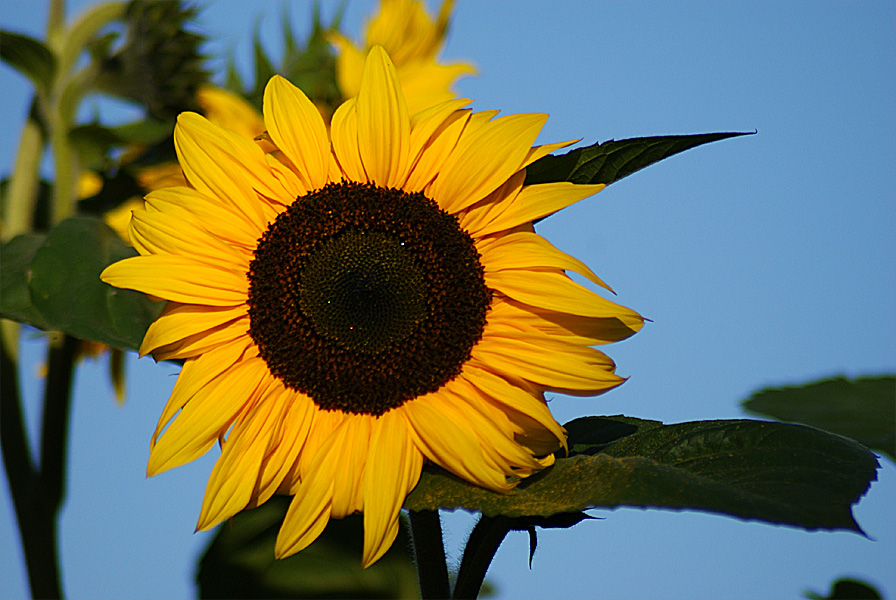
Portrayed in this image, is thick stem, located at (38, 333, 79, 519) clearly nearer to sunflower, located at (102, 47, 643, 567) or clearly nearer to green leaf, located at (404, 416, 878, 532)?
sunflower, located at (102, 47, 643, 567)

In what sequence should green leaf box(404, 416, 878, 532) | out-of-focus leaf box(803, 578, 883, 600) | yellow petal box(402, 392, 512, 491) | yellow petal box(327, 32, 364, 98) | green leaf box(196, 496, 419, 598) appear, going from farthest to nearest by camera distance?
yellow petal box(327, 32, 364, 98) → green leaf box(196, 496, 419, 598) → out-of-focus leaf box(803, 578, 883, 600) → yellow petal box(402, 392, 512, 491) → green leaf box(404, 416, 878, 532)

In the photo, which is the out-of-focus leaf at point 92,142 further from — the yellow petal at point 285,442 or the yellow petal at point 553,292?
the yellow petal at point 553,292

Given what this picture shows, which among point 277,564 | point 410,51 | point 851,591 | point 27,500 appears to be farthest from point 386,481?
point 410,51

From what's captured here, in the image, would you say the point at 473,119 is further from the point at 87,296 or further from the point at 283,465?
the point at 87,296

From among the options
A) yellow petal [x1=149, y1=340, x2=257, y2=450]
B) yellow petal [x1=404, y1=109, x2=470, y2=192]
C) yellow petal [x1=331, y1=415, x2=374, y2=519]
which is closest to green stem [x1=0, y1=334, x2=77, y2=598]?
yellow petal [x1=149, y1=340, x2=257, y2=450]

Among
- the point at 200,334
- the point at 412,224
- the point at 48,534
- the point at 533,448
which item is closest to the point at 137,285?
the point at 200,334
